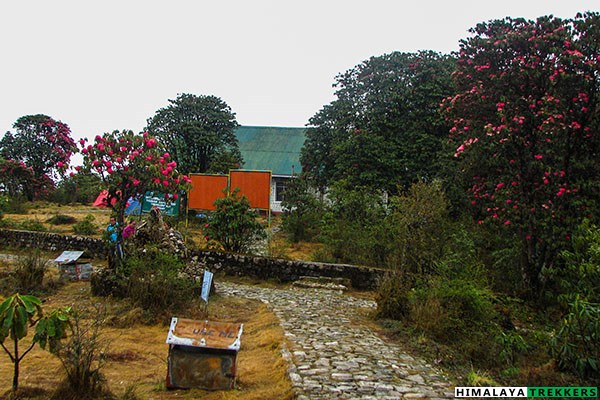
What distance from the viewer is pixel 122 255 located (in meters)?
10.2

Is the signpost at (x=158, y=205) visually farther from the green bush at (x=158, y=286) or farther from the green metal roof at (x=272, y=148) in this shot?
the green metal roof at (x=272, y=148)

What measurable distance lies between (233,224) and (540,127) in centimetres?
823

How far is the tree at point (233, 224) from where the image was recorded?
45.4ft

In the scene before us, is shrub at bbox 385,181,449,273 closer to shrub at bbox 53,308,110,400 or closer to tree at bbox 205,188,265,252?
tree at bbox 205,188,265,252

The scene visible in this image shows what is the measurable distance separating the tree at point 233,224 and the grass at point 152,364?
5.27 m

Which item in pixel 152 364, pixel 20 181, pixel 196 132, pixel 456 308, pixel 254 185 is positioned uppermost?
pixel 196 132

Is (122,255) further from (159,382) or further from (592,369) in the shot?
(592,369)

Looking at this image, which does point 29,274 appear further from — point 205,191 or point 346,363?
point 346,363

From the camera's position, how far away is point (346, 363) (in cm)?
561

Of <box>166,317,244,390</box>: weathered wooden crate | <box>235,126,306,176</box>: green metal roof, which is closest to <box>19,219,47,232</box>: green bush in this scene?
<box>235,126,306,176</box>: green metal roof

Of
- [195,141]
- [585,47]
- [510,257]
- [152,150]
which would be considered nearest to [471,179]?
[510,257]

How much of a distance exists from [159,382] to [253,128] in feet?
100

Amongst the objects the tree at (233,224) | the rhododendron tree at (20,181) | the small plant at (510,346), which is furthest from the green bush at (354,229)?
the rhododendron tree at (20,181)

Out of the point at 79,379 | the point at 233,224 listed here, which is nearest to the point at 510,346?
the point at 79,379
